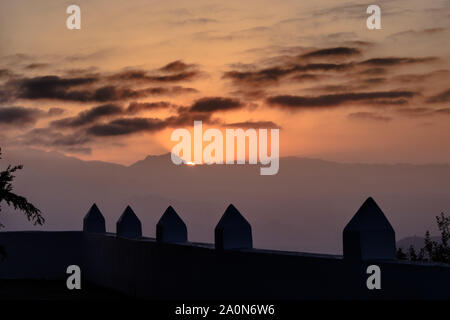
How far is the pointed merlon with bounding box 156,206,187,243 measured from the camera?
1667 centimetres

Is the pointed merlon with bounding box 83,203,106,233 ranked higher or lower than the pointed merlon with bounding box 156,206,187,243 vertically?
higher

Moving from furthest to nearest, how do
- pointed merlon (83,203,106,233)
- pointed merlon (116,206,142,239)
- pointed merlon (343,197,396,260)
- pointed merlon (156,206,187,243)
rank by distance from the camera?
pointed merlon (83,203,106,233), pointed merlon (116,206,142,239), pointed merlon (156,206,187,243), pointed merlon (343,197,396,260)

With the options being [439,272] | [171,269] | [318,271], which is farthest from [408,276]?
[171,269]

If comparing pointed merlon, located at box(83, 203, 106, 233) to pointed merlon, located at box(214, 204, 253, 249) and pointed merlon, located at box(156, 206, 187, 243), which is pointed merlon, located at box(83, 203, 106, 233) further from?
pointed merlon, located at box(214, 204, 253, 249)

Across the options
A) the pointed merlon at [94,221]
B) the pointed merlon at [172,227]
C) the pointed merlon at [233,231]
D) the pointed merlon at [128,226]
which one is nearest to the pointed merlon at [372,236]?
the pointed merlon at [233,231]

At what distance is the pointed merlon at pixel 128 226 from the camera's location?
1931 cm

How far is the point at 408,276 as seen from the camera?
860cm

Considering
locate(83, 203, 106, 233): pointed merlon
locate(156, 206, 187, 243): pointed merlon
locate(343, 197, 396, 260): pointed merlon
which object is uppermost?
locate(83, 203, 106, 233): pointed merlon

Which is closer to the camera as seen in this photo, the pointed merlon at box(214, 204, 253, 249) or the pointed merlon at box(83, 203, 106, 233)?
the pointed merlon at box(214, 204, 253, 249)

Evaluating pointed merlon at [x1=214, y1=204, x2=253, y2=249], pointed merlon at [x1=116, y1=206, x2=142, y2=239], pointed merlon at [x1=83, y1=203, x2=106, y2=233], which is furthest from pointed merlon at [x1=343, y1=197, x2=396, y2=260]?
pointed merlon at [x1=83, y1=203, x2=106, y2=233]

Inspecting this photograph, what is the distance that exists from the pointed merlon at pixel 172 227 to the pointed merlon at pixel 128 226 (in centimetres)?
269

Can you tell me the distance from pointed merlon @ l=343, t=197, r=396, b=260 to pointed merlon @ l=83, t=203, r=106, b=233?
1433 cm

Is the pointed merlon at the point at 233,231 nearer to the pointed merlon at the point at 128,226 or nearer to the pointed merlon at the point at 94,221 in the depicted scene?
the pointed merlon at the point at 128,226
